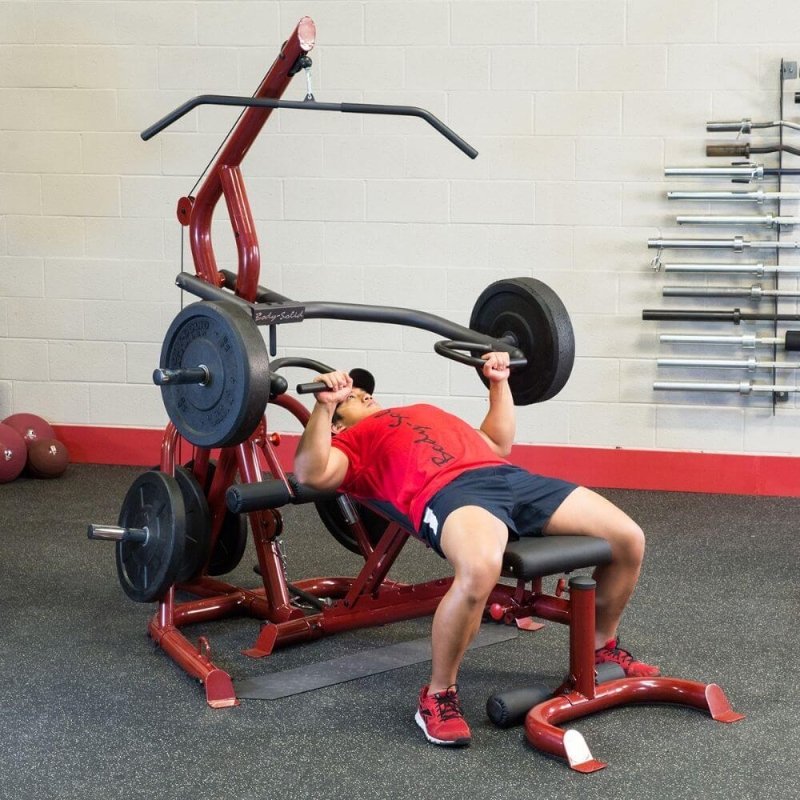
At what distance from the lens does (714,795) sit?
222 centimetres

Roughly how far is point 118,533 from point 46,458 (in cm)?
210

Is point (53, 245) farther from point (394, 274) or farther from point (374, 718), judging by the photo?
point (374, 718)

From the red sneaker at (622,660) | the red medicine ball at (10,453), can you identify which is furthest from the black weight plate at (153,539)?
the red medicine ball at (10,453)

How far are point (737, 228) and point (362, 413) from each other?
222 centimetres

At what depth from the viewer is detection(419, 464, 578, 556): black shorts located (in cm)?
264

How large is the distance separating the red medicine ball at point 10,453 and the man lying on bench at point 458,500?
2.31 m

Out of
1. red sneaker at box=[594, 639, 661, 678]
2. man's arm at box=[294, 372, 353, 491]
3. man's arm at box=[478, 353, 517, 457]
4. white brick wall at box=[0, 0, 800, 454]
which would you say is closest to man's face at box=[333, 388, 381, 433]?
man's arm at box=[294, 372, 353, 491]

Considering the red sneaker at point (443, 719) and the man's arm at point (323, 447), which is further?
the man's arm at point (323, 447)

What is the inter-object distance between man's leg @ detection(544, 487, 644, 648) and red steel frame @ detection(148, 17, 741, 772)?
12 cm

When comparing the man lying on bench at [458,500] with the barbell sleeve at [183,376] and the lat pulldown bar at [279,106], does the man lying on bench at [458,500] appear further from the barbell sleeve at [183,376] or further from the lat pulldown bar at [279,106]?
the lat pulldown bar at [279,106]

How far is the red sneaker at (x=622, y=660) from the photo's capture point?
8.89 ft

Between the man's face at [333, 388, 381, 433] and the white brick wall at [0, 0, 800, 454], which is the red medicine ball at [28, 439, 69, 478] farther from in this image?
the man's face at [333, 388, 381, 433]


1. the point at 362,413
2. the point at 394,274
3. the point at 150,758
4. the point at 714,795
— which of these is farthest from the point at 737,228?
the point at 150,758

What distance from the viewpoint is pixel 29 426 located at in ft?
16.4
